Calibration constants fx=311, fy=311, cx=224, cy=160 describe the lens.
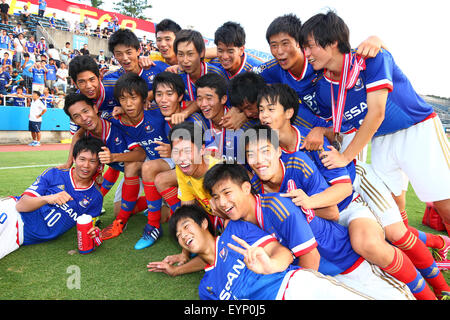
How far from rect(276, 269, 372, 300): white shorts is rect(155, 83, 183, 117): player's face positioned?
224cm

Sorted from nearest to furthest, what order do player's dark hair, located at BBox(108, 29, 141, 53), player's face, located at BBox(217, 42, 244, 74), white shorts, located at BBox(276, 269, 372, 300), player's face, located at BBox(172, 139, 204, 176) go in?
white shorts, located at BBox(276, 269, 372, 300) < player's face, located at BBox(172, 139, 204, 176) < player's face, located at BBox(217, 42, 244, 74) < player's dark hair, located at BBox(108, 29, 141, 53)

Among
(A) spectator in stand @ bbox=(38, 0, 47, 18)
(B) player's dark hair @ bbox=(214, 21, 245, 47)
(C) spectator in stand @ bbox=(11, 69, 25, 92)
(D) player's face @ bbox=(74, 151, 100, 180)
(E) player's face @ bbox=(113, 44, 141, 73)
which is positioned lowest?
(D) player's face @ bbox=(74, 151, 100, 180)

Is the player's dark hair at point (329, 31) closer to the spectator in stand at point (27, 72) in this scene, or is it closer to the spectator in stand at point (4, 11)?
the spectator in stand at point (27, 72)

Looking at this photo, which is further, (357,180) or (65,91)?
(65,91)

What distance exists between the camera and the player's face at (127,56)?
13.3 ft

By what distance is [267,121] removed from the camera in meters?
2.52

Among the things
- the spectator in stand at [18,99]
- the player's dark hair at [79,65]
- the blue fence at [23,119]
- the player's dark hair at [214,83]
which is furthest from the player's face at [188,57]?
the spectator in stand at [18,99]

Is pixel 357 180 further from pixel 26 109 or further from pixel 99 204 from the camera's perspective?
pixel 26 109

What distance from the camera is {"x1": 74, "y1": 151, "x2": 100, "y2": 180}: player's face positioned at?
3.26 meters

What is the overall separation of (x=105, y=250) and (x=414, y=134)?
3.02m

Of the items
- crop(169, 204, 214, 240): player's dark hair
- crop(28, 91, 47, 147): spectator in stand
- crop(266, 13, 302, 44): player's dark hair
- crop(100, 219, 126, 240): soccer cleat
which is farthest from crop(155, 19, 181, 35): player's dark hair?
crop(28, 91, 47, 147): spectator in stand

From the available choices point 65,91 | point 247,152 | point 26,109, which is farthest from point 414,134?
point 65,91

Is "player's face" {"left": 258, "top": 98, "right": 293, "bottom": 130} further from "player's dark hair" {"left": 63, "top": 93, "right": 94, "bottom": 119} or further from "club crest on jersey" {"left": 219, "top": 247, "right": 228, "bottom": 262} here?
"player's dark hair" {"left": 63, "top": 93, "right": 94, "bottom": 119}

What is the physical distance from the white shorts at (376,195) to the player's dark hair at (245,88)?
3.77 ft
